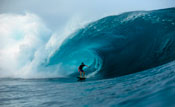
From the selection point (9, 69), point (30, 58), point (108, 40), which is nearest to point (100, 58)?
point (108, 40)

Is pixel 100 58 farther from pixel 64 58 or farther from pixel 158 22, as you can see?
pixel 158 22

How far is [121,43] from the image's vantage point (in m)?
12.1

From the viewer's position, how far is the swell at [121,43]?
9789mm

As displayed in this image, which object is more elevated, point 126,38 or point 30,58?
point 126,38

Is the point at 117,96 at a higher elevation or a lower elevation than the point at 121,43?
lower

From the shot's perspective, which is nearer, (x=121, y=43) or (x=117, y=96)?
(x=117, y=96)

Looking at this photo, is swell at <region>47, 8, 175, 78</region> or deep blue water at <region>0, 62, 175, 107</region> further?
swell at <region>47, 8, 175, 78</region>

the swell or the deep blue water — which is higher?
the swell

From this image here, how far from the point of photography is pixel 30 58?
1409 cm

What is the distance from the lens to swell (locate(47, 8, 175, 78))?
979 cm

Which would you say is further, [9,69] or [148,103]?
[9,69]

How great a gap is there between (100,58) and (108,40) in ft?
6.08

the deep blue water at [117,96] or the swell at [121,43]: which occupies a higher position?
the swell at [121,43]

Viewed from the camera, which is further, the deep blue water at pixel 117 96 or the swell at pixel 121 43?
the swell at pixel 121 43
